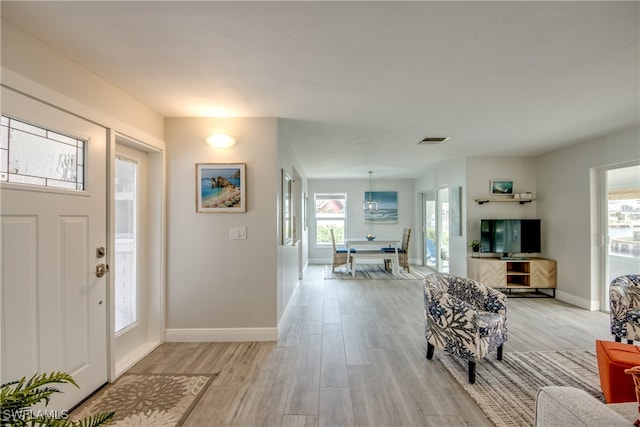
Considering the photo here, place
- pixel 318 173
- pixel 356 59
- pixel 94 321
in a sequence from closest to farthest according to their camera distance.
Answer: pixel 356 59 < pixel 94 321 < pixel 318 173

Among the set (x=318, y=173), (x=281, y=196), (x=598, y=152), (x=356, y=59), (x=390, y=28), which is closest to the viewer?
(x=390, y=28)

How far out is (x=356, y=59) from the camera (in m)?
2.04

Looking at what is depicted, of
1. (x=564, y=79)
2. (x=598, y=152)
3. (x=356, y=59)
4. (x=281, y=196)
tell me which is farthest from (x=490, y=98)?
(x=598, y=152)

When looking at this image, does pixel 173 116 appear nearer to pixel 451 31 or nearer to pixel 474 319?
pixel 451 31

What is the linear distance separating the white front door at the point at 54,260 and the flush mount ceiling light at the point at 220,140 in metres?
0.96

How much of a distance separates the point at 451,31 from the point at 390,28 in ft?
1.16

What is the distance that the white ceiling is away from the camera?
1583 millimetres

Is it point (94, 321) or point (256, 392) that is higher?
point (94, 321)

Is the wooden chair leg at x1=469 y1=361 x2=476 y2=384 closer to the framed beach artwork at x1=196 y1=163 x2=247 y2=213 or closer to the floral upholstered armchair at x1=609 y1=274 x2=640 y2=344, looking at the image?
the floral upholstered armchair at x1=609 y1=274 x2=640 y2=344

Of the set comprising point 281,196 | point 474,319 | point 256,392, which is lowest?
point 256,392

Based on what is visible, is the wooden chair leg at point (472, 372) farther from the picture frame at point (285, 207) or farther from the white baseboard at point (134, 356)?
the white baseboard at point (134, 356)

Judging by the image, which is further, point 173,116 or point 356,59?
point 173,116

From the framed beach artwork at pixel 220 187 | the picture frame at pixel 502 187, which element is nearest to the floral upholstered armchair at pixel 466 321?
the framed beach artwork at pixel 220 187

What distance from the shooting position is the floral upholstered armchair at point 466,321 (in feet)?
7.77
